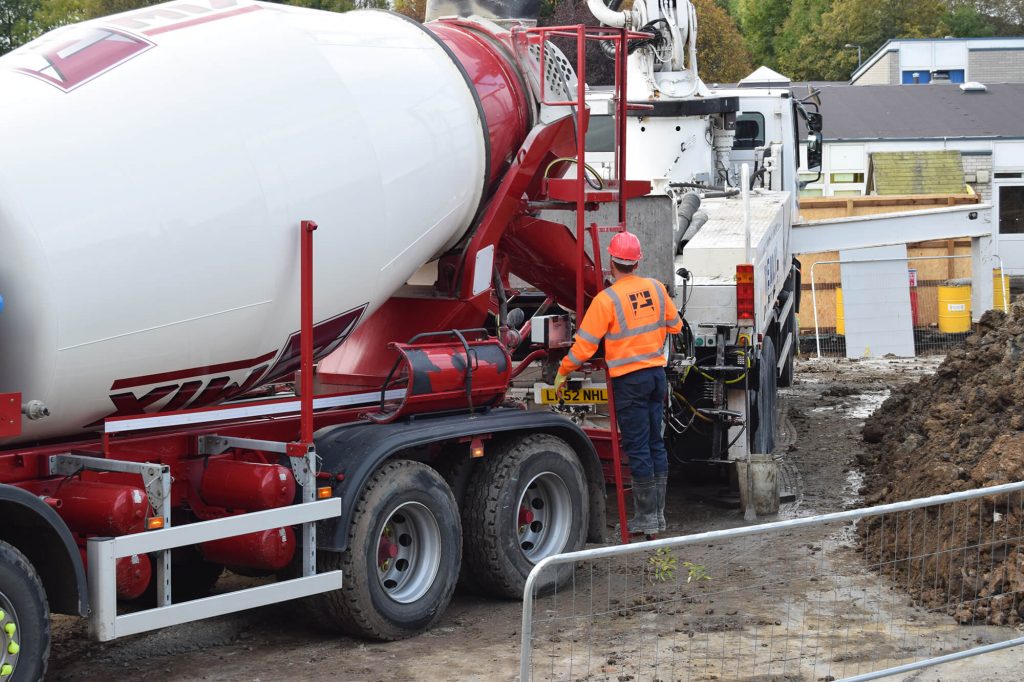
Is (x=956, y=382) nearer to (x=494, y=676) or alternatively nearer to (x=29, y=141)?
(x=494, y=676)

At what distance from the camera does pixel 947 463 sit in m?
8.92

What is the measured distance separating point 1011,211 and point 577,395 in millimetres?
23030

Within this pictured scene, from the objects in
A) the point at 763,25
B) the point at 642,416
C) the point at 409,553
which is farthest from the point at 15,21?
the point at 763,25

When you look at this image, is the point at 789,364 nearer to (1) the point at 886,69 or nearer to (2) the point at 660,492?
(2) the point at 660,492

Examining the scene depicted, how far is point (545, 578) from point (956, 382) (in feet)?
18.1

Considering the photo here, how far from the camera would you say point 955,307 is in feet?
63.8

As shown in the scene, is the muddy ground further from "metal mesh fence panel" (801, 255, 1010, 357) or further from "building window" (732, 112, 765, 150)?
"metal mesh fence panel" (801, 255, 1010, 357)

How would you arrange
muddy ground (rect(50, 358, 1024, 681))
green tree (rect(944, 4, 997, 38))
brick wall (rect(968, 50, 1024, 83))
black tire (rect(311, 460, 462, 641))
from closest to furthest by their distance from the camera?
muddy ground (rect(50, 358, 1024, 681)) → black tire (rect(311, 460, 462, 641)) → brick wall (rect(968, 50, 1024, 83)) → green tree (rect(944, 4, 997, 38))

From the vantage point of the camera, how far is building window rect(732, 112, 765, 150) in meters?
14.9

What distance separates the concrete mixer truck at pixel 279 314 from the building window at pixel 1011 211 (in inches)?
910

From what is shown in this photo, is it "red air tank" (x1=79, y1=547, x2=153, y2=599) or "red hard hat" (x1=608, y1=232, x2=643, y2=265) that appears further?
"red hard hat" (x1=608, y1=232, x2=643, y2=265)

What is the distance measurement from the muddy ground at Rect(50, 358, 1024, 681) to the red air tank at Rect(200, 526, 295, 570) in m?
0.50

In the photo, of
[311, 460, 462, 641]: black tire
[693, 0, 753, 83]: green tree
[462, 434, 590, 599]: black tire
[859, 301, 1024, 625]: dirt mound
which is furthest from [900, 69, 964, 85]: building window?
[311, 460, 462, 641]: black tire

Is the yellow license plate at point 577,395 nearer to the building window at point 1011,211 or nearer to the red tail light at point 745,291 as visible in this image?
the red tail light at point 745,291
